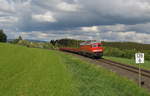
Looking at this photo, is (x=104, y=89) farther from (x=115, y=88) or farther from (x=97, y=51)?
(x=97, y=51)

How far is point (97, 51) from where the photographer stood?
1630 inches

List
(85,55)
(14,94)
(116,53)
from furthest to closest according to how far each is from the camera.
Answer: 1. (116,53)
2. (85,55)
3. (14,94)

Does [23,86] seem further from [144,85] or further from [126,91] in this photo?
[144,85]


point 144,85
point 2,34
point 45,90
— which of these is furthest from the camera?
point 2,34

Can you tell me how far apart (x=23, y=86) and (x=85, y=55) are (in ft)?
113

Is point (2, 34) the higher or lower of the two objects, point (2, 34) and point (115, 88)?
the higher

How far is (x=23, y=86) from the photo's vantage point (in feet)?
45.2

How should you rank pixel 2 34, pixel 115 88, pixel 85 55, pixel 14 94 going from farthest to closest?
pixel 2 34 < pixel 85 55 < pixel 115 88 < pixel 14 94

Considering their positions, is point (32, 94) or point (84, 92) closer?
point (32, 94)

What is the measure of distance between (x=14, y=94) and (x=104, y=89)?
6.36 m

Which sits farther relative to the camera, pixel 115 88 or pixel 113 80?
pixel 113 80

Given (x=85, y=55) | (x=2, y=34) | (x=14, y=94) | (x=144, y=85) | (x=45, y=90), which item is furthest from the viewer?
(x=2, y=34)

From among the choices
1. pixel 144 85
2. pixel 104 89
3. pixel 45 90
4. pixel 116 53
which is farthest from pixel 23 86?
pixel 116 53

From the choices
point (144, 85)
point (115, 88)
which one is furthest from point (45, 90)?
point (144, 85)
